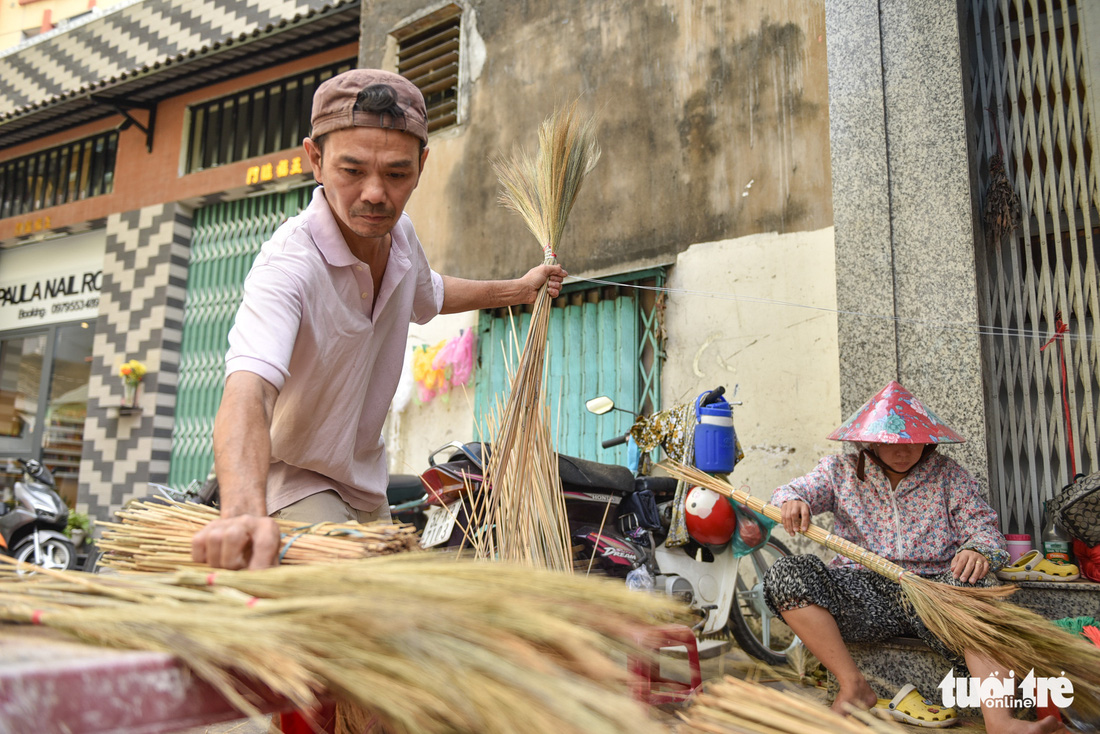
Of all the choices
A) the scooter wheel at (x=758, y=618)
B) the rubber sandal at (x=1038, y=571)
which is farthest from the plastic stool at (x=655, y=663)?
the rubber sandal at (x=1038, y=571)

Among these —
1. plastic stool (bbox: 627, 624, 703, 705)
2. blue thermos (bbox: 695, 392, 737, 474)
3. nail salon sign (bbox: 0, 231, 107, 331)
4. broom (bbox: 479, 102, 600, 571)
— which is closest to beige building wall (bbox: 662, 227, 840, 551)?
blue thermos (bbox: 695, 392, 737, 474)

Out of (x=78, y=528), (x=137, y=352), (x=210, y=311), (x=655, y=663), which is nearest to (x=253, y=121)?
(x=210, y=311)

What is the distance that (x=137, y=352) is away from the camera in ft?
25.3

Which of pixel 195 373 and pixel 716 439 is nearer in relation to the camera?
pixel 716 439

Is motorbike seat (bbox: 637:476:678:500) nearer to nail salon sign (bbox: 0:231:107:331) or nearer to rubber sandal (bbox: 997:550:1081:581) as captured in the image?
rubber sandal (bbox: 997:550:1081:581)

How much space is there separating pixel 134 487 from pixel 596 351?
16.7ft

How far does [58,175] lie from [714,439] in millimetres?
8881

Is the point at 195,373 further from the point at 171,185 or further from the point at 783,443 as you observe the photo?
the point at 783,443

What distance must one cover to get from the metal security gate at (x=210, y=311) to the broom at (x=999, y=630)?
6324 mm

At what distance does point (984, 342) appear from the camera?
3.41 m

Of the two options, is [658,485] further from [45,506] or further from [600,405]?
[45,506]

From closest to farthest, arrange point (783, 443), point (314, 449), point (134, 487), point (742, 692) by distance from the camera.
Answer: point (742, 692), point (314, 449), point (783, 443), point (134, 487)

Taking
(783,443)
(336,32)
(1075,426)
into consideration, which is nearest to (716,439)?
(783,443)

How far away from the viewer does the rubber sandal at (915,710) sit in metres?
2.58
